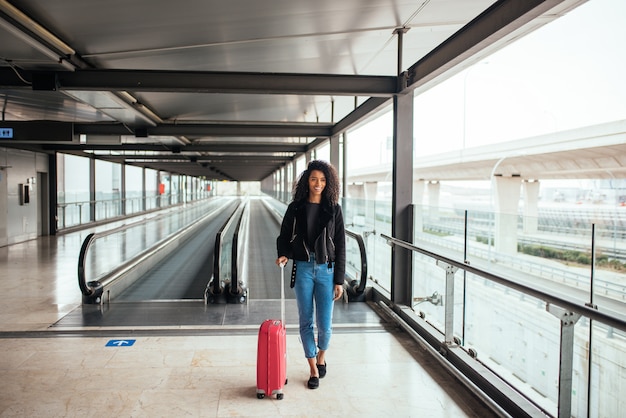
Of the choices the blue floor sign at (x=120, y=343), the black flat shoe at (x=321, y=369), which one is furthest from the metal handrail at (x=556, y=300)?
the blue floor sign at (x=120, y=343)

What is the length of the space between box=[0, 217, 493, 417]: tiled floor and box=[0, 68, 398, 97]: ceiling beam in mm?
2783

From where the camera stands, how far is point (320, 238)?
12.1 ft

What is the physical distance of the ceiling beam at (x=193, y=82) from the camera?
18.9 feet

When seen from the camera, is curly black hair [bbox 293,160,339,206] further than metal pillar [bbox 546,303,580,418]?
Yes

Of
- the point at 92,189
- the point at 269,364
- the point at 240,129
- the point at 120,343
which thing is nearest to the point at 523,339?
the point at 269,364

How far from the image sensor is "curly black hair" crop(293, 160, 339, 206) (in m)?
3.83

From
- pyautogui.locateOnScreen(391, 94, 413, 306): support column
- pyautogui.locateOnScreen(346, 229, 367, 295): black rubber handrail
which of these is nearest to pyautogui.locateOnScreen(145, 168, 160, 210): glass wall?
pyautogui.locateOnScreen(346, 229, 367, 295): black rubber handrail

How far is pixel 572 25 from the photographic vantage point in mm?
17281

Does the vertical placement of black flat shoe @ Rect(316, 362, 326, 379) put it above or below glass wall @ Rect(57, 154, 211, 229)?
below

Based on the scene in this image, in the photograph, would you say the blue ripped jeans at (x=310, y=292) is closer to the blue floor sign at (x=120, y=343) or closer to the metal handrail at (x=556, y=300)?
the metal handrail at (x=556, y=300)

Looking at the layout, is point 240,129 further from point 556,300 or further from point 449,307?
point 556,300

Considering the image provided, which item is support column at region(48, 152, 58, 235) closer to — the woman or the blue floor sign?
the blue floor sign

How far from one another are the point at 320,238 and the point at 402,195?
2509mm

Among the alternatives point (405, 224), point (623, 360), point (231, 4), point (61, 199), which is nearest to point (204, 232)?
point (61, 199)
